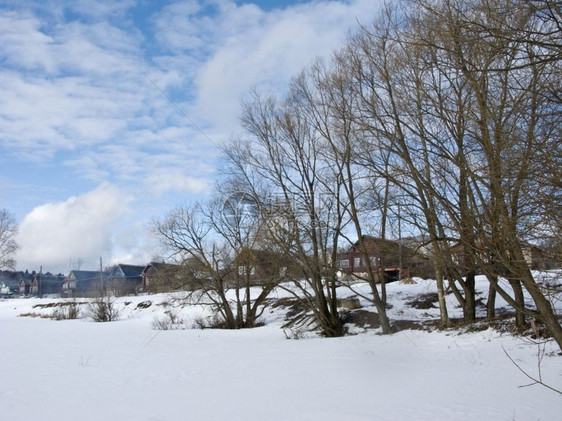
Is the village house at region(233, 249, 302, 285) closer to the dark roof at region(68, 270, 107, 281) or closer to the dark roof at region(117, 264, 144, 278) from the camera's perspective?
the dark roof at region(117, 264, 144, 278)

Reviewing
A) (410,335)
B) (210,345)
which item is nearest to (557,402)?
(410,335)

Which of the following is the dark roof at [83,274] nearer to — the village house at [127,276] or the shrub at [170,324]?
the village house at [127,276]

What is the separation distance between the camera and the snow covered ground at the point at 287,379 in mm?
→ 8758

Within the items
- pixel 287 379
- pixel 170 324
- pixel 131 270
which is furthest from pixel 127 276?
pixel 287 379

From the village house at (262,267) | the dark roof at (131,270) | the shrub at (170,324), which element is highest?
the dark roof at (131,270)

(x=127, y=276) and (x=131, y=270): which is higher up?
(x=131, y=270)

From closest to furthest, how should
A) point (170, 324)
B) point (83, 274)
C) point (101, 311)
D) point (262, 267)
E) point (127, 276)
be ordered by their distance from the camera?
point (262, 267), point (170, 324), point (101, 311), point (127, 276), point (83, 274)

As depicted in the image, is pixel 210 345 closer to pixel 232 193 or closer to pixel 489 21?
pixel 232 193

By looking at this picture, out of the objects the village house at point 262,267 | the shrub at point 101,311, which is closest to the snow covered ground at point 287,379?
the village house at point 262,267

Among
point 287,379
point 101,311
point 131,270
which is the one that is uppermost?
point 131,270

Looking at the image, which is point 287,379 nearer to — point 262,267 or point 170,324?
point 262,267

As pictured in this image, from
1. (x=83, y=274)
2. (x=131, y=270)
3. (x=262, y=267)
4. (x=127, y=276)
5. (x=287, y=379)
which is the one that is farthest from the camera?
(x=83, y=274)

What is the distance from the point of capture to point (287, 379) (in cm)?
1249

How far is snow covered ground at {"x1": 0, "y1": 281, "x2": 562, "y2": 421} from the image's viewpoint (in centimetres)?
876
